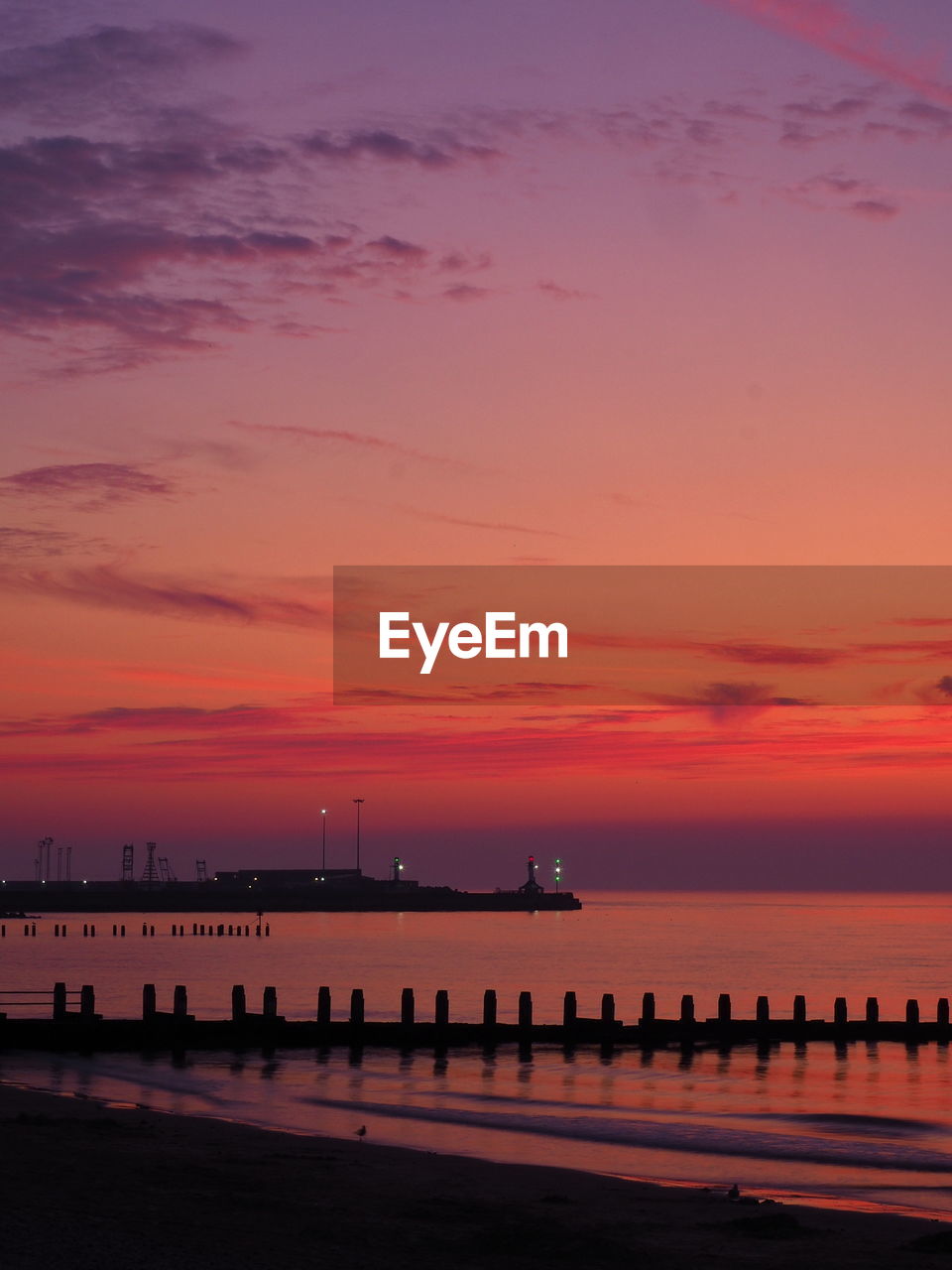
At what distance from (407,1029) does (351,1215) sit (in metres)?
27.1

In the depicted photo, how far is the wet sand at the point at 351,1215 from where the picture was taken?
59.9 feet

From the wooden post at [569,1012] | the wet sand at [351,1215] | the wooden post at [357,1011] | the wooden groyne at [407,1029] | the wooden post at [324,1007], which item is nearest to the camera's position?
the wet sand at [351,1215]

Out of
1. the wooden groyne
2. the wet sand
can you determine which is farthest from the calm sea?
the wet sand

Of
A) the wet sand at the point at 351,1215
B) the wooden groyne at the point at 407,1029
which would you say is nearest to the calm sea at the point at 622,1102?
the wooden groyne at the point at 407,1029

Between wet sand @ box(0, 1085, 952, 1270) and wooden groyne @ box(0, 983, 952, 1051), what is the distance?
624 inches

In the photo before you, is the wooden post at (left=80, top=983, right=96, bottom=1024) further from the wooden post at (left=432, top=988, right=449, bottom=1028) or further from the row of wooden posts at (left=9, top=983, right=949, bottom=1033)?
the wooden post at (left=432, top=988, right=449, bottom=1028)

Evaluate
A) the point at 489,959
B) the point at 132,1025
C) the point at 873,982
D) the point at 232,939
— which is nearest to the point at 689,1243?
the point at 132,1025

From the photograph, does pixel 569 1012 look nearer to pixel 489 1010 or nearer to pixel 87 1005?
pixel 489 1010

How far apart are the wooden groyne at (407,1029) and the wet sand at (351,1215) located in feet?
52.0

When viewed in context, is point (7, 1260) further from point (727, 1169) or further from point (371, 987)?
point (371, 987)

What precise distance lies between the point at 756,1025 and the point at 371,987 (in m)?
44.7

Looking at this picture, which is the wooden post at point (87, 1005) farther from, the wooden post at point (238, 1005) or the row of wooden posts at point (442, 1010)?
the wooden post at point (238, 1005)

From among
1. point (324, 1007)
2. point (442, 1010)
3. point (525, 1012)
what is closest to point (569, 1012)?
point (525, 1012)

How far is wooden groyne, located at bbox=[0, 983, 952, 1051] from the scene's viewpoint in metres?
44.4
